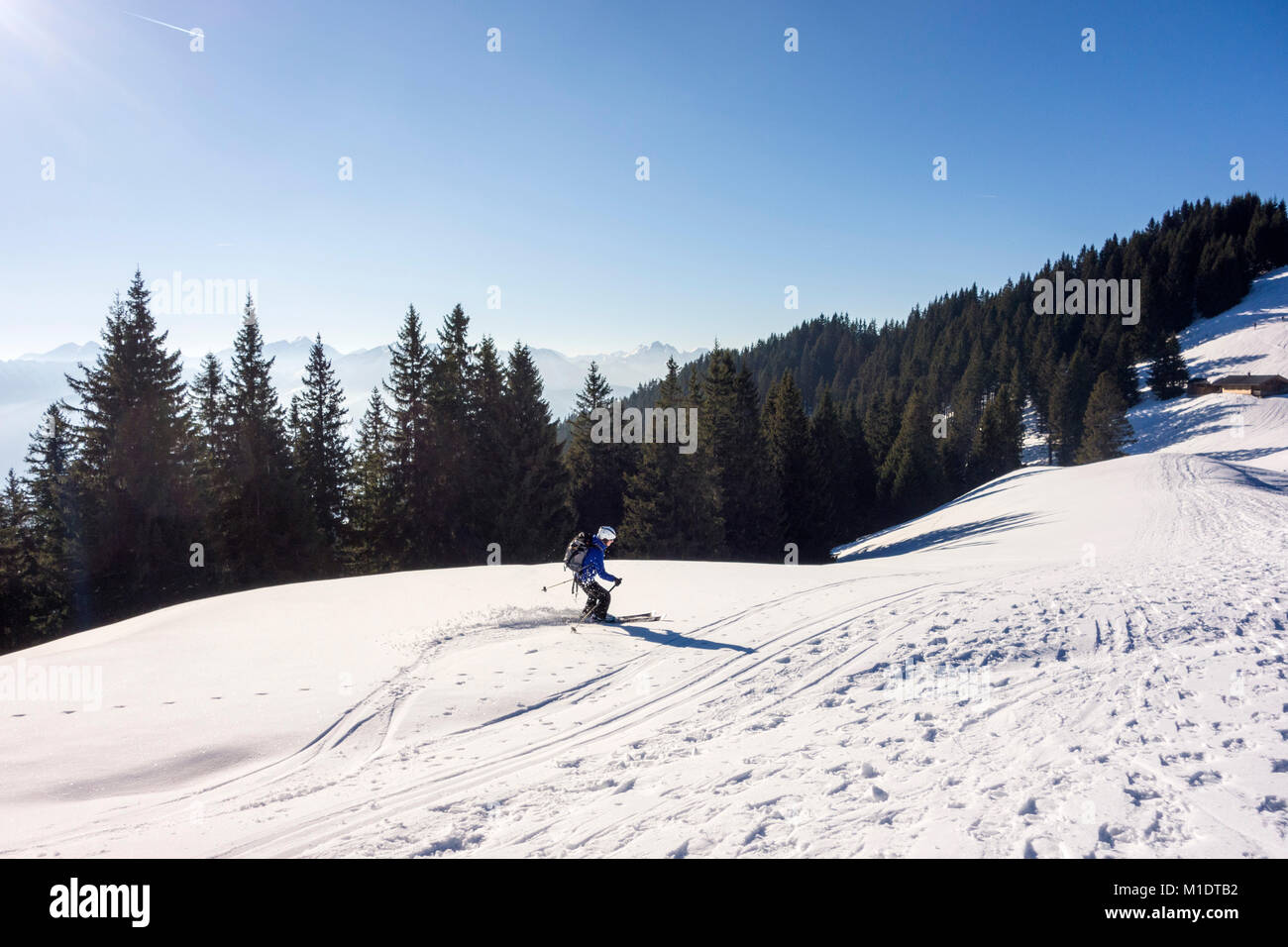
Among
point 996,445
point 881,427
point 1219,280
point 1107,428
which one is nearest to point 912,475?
point 881,427

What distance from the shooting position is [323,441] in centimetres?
3672

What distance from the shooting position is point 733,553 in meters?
37.4

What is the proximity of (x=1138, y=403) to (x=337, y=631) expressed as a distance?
335 ft

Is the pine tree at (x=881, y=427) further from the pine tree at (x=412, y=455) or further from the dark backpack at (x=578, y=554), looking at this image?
the dark backpack at (x=578, y=554)

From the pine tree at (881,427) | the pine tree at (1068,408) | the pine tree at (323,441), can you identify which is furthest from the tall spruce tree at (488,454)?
the pine tree at (1068,408)

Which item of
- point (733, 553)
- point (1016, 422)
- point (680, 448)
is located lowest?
point (733, 553)

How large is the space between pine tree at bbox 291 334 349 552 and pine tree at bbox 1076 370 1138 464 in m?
70.8

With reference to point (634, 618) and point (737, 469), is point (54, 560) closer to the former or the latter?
point (634, 618)

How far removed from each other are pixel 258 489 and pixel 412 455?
7769 millimetres

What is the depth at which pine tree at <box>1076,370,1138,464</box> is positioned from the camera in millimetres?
63469

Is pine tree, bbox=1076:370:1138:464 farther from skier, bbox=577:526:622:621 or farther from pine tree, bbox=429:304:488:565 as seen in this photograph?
skier, bbox=577:526:622:621

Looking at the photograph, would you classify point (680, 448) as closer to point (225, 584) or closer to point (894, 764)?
point (225, 584)

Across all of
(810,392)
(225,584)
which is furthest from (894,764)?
(810,392)
